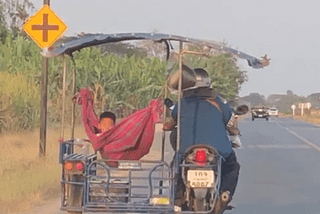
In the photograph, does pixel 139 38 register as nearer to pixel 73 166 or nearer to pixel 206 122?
pixel 206 122

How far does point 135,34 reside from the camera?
8.62 meters

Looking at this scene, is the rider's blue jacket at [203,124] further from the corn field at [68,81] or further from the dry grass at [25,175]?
the corn field at [68,81]

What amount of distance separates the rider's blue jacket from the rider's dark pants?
0.29 m

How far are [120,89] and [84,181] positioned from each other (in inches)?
1395

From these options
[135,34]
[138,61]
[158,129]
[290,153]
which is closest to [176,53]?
[135,34]

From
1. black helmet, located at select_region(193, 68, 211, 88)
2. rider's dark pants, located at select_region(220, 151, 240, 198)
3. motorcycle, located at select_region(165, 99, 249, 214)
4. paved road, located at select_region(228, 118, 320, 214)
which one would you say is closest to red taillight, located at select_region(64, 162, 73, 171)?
motorcycle, located at select_region(165, 99, 249, 214)

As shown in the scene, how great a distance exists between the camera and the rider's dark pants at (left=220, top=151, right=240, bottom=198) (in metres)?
9.09

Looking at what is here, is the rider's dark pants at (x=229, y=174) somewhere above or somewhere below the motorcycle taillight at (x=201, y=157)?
A: below

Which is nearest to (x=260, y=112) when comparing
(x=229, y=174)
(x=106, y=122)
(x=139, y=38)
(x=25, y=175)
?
(x=25, y=175)

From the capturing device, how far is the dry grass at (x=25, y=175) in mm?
11859

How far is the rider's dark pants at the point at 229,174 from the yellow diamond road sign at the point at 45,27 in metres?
8.29

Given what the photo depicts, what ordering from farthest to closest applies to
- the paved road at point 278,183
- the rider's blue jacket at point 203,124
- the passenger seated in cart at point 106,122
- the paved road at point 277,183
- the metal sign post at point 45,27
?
the metal sign post at point 45,27 < the paved road at point 278,183 < the paved road at point 277,183 < the passenger seated in cart at point 106,122 < the rider's blue jacket at point 203,124

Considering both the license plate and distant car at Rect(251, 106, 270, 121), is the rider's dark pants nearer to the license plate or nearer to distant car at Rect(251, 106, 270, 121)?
the license plate

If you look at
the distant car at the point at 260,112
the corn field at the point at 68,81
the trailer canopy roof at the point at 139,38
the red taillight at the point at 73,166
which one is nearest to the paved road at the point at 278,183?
the corn field at the point at 68,81
